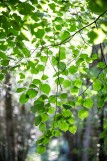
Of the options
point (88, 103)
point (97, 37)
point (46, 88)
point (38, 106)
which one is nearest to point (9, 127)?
point (88, 103)

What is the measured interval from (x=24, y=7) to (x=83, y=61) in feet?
4.69

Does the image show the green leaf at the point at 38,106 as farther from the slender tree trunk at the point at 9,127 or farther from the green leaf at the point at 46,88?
the slender tree trunk at the point at 9,127

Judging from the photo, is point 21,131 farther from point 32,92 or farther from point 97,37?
point 97,37

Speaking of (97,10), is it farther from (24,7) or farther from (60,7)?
(60,7)

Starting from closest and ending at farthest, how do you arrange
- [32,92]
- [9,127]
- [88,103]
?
[32,92]
[88,103]
[9,127]

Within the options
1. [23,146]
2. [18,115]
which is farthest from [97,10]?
[18,115]

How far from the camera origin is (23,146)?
71.8ft

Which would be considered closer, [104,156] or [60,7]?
[60,7]

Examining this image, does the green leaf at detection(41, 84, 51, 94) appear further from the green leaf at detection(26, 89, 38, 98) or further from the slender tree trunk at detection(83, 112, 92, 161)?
the slender tree trunk at detection(83, 112, 92, 161)

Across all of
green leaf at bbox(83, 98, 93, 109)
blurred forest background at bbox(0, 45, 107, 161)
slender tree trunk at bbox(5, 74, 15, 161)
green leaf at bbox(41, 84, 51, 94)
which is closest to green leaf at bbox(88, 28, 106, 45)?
green leaf at bbox(41, 84, 51, 94)

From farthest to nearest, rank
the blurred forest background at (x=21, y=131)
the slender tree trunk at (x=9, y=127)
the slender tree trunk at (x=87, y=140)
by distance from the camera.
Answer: the slender tree trunk at (x=87, y=140)
the slender tree trunk at (x=9, y=127)
the blurred forest background at (x=21, y=131)

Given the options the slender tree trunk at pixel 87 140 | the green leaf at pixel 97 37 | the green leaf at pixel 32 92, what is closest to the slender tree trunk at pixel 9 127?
the slender tree trunk at pixel 87 140

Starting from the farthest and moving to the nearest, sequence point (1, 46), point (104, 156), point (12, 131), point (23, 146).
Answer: point (23, 146), point (12, 131), point (104, 156), point (1, 46)

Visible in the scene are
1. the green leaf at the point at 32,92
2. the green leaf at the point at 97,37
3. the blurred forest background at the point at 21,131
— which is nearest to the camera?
the green leaf at the point at 97,37
